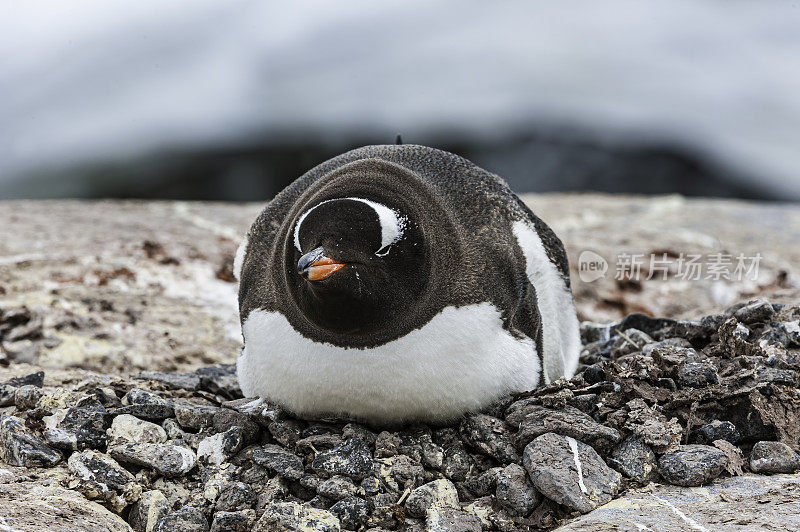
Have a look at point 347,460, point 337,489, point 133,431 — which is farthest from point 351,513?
point 133,431

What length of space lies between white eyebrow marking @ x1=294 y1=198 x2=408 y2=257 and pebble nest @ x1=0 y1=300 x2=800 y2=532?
0.80 m

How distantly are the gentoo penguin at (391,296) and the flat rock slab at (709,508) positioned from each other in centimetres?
75

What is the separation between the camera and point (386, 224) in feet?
9.68

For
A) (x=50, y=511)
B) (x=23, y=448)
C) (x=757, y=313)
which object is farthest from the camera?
(x=757, y=313)

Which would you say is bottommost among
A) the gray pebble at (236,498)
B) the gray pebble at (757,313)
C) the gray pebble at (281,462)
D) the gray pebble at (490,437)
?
the gray pebble at (236,498)

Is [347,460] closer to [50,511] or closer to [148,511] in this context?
[148,511]

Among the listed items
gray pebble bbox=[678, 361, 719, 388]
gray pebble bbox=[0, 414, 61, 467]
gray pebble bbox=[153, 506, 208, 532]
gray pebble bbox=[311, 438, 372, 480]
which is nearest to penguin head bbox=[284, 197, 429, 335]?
gray pebble bbox=[311, 438, 372, 480]

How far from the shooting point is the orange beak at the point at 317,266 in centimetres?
279

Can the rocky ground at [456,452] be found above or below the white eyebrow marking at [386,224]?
below

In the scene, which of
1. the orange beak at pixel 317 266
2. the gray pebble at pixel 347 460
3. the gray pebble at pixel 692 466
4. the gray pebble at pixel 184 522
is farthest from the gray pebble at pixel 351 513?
the gray pebble at pixel 692 466

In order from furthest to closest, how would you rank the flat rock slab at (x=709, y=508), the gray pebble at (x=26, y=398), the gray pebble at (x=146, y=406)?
the gray pebble at (x=26, y=398), the gray pebble at (x=146, y=406), the flat rock slab at (x=709, y=508)

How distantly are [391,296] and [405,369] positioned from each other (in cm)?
33

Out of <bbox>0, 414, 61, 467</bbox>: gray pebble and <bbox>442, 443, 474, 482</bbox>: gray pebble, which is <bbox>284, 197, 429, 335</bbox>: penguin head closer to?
<bbox>442, 443, 474, 482</bbox>: gray pebble

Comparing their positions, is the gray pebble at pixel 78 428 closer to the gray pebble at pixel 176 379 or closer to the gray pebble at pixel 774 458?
the gray pebble at pixel 176 379
